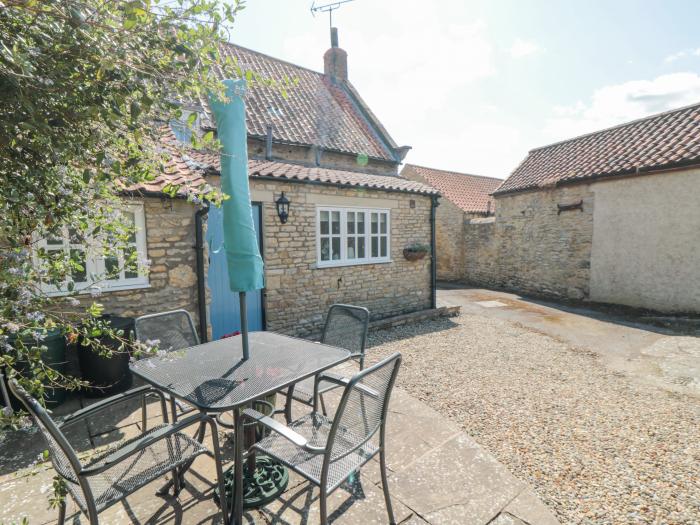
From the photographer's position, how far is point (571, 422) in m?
3.87

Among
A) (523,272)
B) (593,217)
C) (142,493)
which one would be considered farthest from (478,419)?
(523,272)

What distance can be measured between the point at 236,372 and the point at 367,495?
4.50ft

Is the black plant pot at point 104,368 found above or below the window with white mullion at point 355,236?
below

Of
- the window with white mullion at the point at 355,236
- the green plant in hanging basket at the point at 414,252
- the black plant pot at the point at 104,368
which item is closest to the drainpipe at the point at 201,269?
the black plant pot at the point at 104,368

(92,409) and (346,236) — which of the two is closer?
(92,409)

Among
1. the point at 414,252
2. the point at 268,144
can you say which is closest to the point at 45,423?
the point at 414,252

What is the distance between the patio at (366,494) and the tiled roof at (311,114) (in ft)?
25.0

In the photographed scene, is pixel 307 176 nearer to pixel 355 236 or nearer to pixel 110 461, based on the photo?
pixel 355 236

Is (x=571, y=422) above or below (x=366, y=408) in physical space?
below

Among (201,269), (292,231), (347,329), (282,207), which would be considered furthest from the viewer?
(292,231)

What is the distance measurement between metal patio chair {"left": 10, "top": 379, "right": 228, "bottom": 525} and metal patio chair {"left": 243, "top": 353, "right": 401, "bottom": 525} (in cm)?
42

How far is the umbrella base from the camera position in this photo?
2.48 m

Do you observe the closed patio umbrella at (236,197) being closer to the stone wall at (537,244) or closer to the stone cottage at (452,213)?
the stone wall at (537,244)

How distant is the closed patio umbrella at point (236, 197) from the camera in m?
2.47
